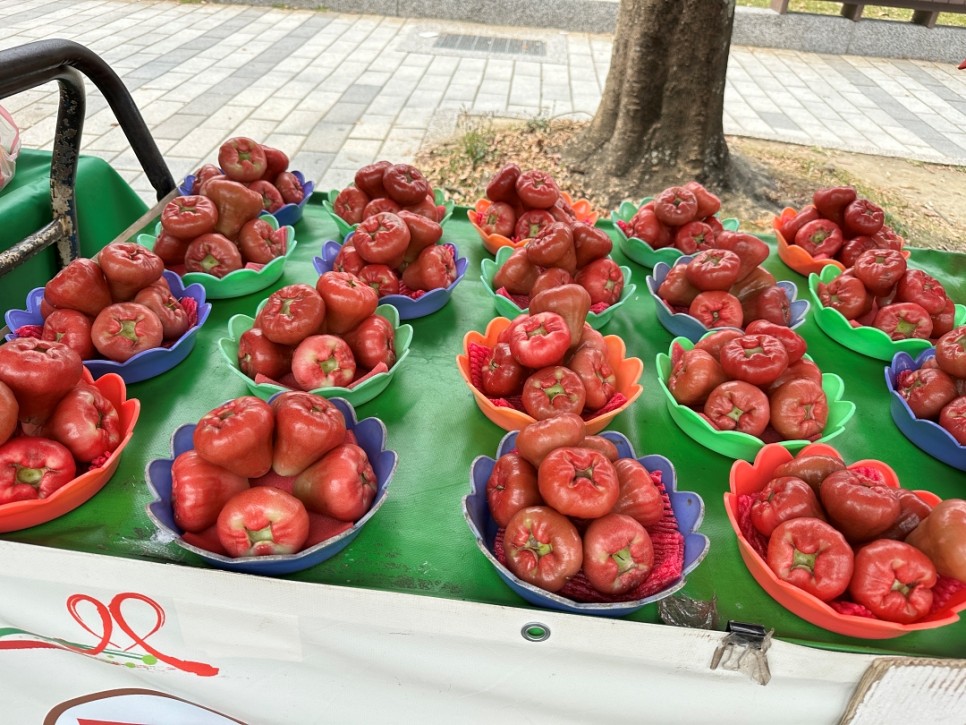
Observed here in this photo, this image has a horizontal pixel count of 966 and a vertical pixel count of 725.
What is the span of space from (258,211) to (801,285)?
5.94ft

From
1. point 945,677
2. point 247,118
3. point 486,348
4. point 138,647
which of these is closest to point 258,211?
point 486,348

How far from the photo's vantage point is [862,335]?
1.83m

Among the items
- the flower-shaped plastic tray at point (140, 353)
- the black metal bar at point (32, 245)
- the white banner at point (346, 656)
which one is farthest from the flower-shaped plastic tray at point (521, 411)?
the black metal bar at point (32, 245)

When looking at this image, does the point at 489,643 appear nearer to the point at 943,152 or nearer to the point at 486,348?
the point at 486,348

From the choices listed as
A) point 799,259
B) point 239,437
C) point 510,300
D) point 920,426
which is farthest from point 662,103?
point 239,437

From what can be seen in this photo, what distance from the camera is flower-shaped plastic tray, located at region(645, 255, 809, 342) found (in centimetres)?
178

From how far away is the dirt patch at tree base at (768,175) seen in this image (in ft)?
14.3

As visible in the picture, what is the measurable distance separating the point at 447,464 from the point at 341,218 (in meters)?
1.11

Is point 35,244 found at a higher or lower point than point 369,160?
higher

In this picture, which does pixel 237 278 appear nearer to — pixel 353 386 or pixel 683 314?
pixel 353 386

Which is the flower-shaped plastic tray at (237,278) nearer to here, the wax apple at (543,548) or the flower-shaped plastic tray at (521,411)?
the flower-shaped plastic tray at (521,411)

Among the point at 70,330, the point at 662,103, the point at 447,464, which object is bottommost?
the point at 447,464

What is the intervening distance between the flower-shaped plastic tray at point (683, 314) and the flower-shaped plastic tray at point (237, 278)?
1.14 metres

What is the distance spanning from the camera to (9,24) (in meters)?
7.05
